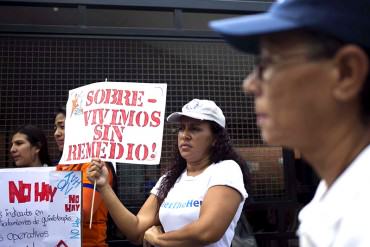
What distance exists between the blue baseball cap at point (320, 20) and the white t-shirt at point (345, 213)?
0.83 feet

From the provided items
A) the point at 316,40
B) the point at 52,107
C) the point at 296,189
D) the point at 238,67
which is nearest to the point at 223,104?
the point at 238,67

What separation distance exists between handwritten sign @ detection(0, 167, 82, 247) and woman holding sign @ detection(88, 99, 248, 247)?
336mm

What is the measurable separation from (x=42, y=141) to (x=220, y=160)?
4.97ft

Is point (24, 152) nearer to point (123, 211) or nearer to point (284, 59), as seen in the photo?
point (123, 211)

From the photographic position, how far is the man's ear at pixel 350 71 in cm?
98

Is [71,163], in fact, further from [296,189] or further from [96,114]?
[296,189]

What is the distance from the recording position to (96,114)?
2.90m

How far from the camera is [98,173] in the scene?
9.07ft

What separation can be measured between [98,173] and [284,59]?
1933 mm

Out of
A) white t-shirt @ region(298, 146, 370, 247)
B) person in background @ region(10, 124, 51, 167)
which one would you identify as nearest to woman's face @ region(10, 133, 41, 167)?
person in background @ region(10, 124, 51, 167)

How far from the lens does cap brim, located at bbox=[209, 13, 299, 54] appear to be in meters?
1.00

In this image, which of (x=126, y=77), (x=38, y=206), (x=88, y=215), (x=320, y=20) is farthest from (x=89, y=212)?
(x=320, y=20)

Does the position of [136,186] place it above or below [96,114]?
below

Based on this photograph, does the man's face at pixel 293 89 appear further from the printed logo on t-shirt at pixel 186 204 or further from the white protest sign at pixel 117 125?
the white protest sign at pixel 117 125
